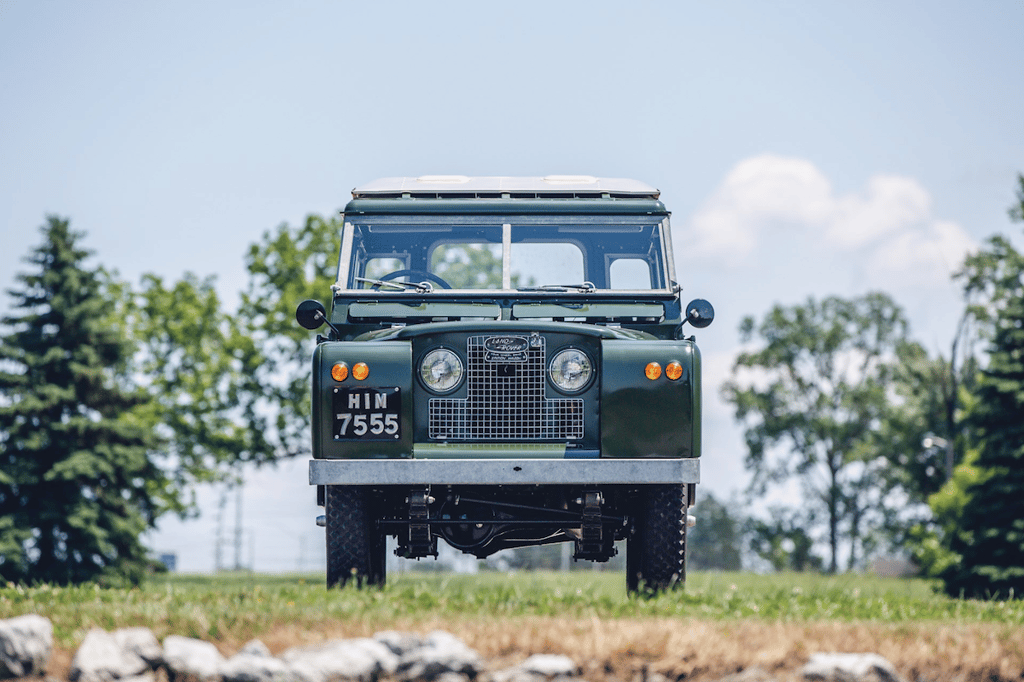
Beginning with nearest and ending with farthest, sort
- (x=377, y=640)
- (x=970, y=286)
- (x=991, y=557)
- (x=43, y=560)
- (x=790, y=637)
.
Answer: (x=377, y=640), (x=790, y=637), (x=991, y=557), (x=43, y=560), (x=970, y=286)

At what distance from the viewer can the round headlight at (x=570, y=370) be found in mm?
7586

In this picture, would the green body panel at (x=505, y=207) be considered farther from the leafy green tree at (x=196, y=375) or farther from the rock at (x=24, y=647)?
the leafy green tree at (x=196, y=375)

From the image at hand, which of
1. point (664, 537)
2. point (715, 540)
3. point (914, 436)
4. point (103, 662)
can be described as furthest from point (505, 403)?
point (715, 540)

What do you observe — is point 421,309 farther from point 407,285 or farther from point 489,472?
point 489,472

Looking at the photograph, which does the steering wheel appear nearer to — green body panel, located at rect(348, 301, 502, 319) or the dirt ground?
green body panel, located at rect(348, 301, 502, 319)

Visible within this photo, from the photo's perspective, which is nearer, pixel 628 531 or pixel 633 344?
pixel 633 344

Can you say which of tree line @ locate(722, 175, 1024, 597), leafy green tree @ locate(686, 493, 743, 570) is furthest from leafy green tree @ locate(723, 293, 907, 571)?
leafy green tree @ locate(686, 493, 743, 570)

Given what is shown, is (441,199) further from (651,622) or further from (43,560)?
(43,560)

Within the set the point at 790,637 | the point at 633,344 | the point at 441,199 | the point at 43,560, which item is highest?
the point at 441,199

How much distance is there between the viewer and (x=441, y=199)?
8.86 metres

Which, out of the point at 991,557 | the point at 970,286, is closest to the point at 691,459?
the point at 991,557

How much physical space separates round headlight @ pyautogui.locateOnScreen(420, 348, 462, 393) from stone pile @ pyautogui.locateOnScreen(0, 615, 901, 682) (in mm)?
2081

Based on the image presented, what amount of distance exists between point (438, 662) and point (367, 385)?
2.30 metres

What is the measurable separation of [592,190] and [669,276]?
2.95ft
